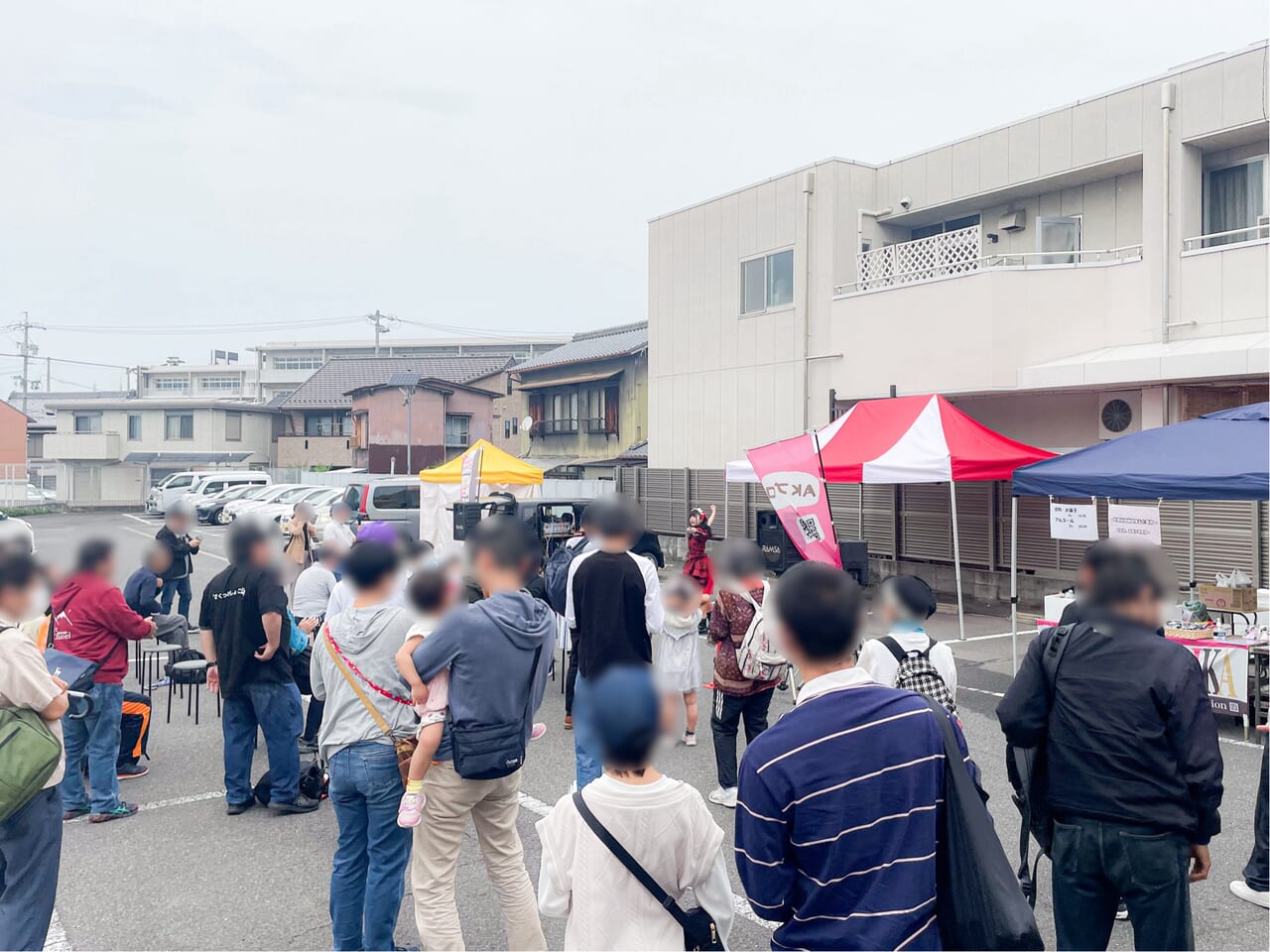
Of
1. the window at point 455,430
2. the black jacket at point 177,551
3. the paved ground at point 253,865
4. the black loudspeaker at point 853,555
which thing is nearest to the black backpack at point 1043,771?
the paved ground at point 253,865

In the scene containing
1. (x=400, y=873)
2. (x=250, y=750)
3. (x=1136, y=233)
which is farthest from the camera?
(x=1136, y=233)

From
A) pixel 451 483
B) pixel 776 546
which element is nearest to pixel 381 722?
pixel 776 546

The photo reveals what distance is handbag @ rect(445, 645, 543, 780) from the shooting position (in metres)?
3.36

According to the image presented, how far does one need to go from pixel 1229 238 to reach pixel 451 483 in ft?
37.5

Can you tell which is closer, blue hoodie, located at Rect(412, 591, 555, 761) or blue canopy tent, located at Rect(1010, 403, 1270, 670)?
blue hoodie, located at Rect(412, 591, 555, 761)

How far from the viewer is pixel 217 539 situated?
25.3m

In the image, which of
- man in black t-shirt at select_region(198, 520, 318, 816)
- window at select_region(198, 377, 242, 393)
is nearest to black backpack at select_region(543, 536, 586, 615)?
man in black t-shirt at select_region(198, 520, 318, 816)

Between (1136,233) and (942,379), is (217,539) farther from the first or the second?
(1136,233)

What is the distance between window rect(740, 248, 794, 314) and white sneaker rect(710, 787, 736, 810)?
40.7 feet

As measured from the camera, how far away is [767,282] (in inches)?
677

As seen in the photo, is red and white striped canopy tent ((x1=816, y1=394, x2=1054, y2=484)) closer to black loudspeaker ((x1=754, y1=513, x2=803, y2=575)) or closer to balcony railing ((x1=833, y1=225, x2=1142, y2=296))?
black loudspeaker ((x1=754, y1=513, x2=803, y2=575))

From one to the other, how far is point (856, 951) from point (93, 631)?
470 cm

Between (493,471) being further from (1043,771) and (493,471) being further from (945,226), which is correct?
(1043,771)

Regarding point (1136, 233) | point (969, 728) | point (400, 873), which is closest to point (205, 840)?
point (400, 873)
